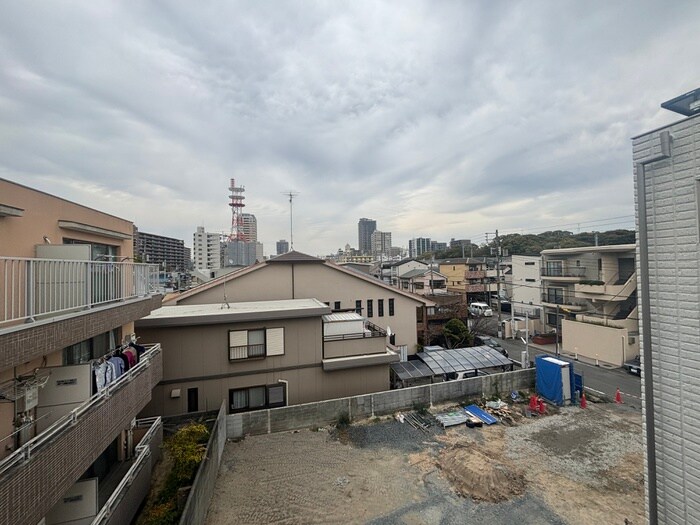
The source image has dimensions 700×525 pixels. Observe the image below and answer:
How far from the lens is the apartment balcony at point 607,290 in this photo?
1994 cm

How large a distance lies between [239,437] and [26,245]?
8.17 meters

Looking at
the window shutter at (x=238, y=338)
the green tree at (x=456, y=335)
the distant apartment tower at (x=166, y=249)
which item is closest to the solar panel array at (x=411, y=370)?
the window shutter at (x=238, y=338)

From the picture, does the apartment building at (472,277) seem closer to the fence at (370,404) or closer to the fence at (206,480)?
the fence at (370,404)

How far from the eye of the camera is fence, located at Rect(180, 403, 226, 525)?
5.66 meters

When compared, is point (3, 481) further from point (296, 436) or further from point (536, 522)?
point (536, 522)

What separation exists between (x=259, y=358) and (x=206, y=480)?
4777 mm

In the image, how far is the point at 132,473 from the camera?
257 inches

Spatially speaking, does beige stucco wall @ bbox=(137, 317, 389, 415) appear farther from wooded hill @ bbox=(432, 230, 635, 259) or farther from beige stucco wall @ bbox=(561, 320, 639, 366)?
wooded hill @ bbox=(432, 230, 635, 259)

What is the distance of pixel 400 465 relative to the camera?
28.8 ft

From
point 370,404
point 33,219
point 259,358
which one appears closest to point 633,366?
point 370,404

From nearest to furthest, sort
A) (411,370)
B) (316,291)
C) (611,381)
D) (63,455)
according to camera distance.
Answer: (63,455) → (411,370) → (611,381) → (316,291)

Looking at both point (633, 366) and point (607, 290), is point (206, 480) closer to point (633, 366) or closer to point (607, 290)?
point (633, 366)

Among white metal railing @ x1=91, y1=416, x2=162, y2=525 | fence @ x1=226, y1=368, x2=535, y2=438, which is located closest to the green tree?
fence @ x1=226, y1=368, x2=535, y2=438

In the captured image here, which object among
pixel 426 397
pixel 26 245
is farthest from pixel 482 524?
pixel 26 245
